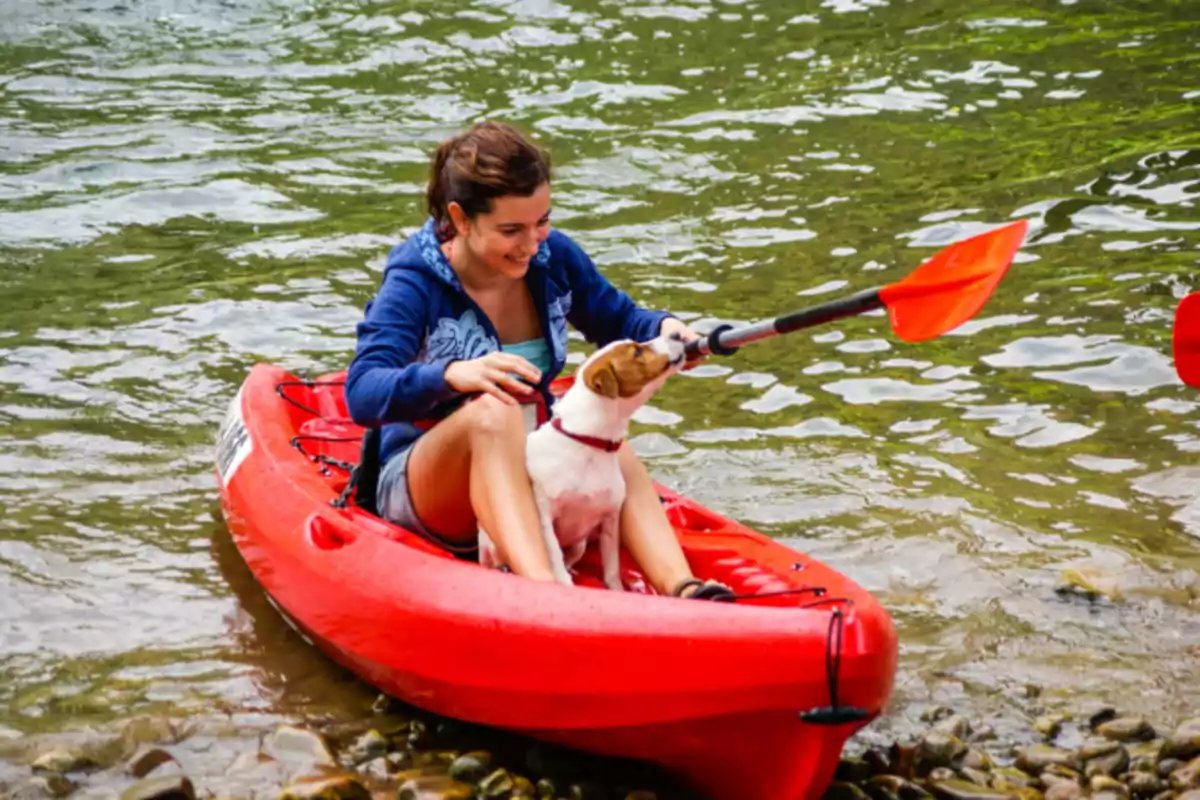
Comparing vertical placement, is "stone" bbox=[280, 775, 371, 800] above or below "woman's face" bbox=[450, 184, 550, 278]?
below

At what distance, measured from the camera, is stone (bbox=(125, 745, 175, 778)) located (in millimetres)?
3730

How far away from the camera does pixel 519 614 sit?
3.52 metres

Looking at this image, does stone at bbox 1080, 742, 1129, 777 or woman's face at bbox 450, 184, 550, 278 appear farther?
woman's face at bbox 450, 184, 550, 278

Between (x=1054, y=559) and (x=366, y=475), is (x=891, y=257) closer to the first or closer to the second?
(x=1054, y=559)

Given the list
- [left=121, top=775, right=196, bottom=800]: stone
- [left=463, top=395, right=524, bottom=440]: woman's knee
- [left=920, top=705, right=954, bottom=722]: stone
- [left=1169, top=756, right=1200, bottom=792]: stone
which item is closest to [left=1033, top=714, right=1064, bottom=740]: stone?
[left=920, top=705, right=954, bottom=722]: stone

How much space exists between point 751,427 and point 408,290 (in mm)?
2312

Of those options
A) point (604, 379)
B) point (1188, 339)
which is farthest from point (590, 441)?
point (1188, 339)

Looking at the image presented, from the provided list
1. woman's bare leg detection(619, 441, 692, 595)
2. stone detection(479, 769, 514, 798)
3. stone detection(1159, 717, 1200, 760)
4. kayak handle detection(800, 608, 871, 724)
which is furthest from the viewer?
woman's bare leg detection(619, 441, 692, 595)

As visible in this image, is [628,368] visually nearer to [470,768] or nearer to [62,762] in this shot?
[470,768]

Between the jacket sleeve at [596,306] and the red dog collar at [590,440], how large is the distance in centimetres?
60

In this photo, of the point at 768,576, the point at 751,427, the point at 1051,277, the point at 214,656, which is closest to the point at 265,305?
the point at 751,427

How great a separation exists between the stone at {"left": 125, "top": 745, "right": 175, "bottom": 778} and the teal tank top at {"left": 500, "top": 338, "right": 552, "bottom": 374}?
132cm

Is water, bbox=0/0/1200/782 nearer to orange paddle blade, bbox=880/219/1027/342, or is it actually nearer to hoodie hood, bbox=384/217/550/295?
orange paddle blade, bbox=880/219/1027/342

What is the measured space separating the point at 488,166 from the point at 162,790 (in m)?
1.65
